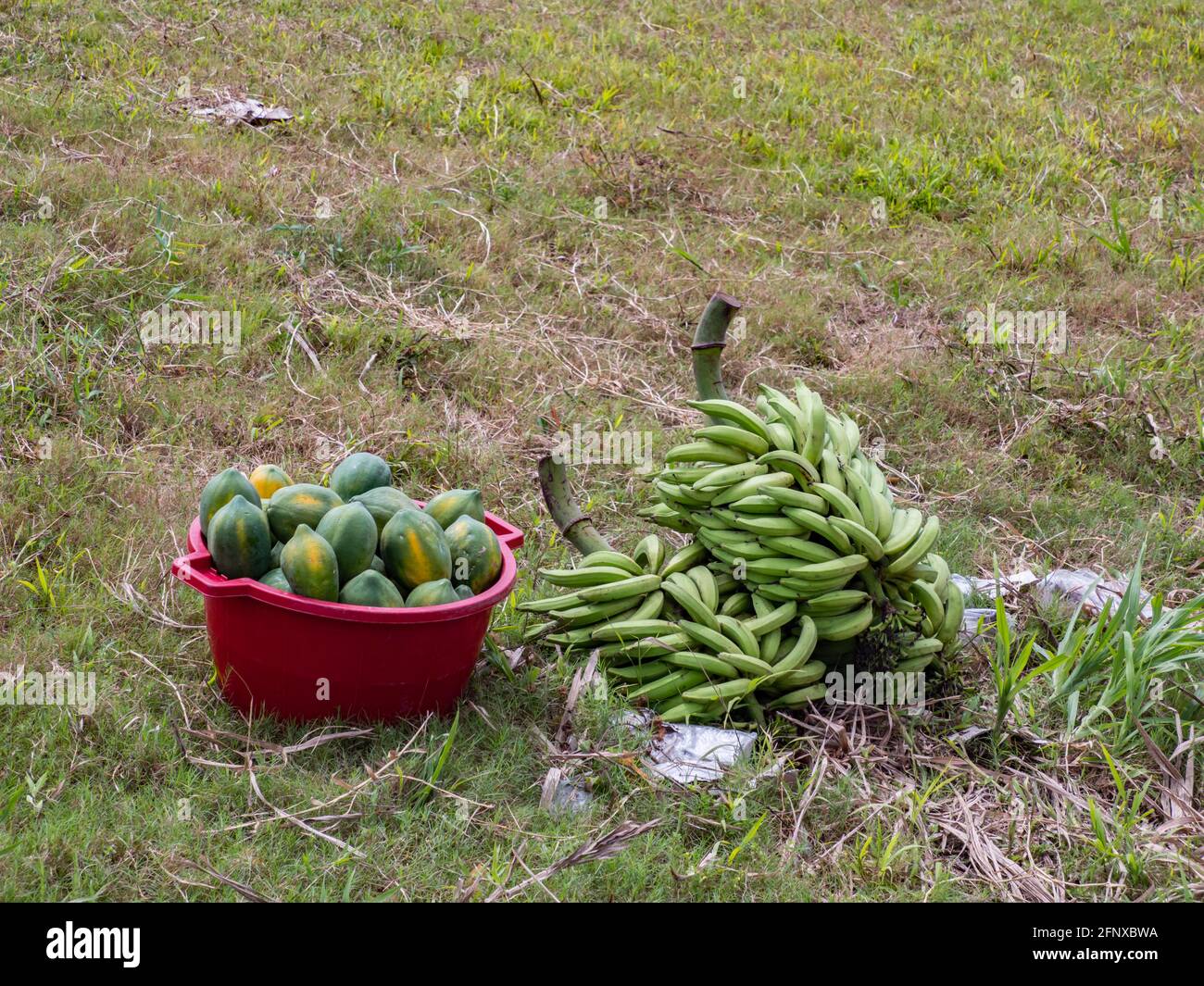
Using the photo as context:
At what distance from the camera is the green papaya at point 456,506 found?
3047 millimetres

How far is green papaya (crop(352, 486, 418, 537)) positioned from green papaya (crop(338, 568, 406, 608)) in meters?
0.22

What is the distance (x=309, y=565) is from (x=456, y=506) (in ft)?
1.61

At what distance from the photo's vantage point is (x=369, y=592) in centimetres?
270

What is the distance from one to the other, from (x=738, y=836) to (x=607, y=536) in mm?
1418

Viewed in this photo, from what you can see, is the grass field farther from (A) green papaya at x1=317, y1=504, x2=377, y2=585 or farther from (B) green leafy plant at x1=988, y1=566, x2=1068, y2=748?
(A) green papaya at x1=317, y1=504, x2=377, y2=585

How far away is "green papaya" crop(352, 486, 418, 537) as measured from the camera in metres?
2.93

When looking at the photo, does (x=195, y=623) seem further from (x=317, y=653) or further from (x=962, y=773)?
(x=962, y=773)

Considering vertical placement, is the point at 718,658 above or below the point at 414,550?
below

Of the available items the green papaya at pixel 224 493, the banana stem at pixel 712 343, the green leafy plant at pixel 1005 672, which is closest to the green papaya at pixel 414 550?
the green papaya at pixel 224 493

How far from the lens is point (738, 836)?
2.79 m

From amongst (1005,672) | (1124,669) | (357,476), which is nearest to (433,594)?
(357,476)

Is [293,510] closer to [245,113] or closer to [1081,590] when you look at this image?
[1081,590]

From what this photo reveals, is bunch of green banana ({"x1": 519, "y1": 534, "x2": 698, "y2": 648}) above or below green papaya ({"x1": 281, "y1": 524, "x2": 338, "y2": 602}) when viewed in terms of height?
below

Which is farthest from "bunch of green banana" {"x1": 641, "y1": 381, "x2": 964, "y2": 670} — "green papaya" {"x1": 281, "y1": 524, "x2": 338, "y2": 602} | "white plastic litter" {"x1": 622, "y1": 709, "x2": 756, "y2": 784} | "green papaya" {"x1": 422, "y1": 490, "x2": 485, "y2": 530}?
"green papaya" {"x1": 281, "y1": 524, "x2": 338, "y2": 602}
